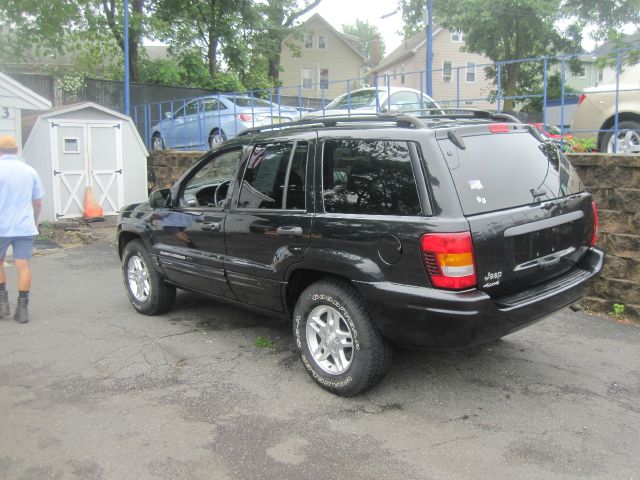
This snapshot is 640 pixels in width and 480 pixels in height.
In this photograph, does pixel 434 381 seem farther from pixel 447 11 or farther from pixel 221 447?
pixel 447 11

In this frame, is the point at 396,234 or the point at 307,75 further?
the point at 307,75

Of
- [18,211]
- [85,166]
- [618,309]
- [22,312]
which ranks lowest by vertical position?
[22,312]

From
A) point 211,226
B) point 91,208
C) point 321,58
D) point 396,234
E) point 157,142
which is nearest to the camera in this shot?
point 396,234

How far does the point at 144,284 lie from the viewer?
587cm

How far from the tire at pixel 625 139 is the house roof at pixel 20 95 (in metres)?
10.1

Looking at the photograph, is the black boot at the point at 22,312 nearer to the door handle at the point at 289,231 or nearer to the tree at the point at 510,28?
the door handle at the point at 289,231

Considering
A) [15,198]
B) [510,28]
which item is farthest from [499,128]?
[510,28]

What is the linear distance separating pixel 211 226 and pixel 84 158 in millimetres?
8688

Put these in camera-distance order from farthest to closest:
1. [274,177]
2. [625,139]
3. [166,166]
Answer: [166,166] → [625,139] → [274,177]

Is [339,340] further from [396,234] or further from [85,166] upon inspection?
[85,166]

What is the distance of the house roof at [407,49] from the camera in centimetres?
4578

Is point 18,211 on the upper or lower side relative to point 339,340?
upper

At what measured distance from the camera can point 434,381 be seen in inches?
165

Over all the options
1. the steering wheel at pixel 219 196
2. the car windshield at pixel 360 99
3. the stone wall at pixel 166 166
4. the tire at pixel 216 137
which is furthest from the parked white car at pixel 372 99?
the steering wheel at pixel 219 196
